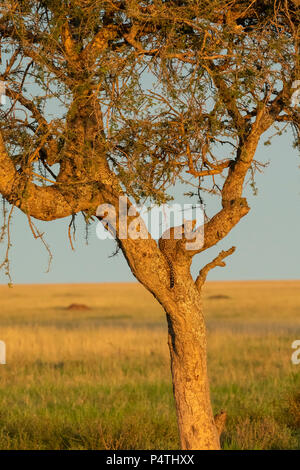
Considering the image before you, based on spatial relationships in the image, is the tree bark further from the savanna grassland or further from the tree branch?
the savanna grassland

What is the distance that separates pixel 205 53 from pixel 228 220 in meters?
2.10

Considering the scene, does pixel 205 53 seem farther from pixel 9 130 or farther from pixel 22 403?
pixel 22 403

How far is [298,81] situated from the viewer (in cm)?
916

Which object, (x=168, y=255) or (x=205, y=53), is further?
(x=168, y=255)

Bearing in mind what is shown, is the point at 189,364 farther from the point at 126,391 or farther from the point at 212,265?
the point at 126,391

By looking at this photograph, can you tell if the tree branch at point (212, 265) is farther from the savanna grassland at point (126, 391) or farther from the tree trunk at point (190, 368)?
the savanna grassland at point (126, 391)

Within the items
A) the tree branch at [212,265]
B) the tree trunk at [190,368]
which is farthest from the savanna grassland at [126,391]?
the tree branch at [212,265]

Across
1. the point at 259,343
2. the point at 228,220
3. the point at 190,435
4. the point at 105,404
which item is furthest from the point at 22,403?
the point at 259,343

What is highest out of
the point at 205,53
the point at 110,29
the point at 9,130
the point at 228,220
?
the point at 110,29

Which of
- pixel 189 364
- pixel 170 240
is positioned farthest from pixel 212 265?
pixel 189 364

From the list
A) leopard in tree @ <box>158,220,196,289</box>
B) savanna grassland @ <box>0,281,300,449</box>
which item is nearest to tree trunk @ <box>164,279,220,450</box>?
leopard in tree @ <box>158,220,196,289</box>

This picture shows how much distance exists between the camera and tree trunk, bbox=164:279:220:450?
924 cm

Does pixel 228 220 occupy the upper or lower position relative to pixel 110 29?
lower

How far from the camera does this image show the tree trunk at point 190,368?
924 cm
